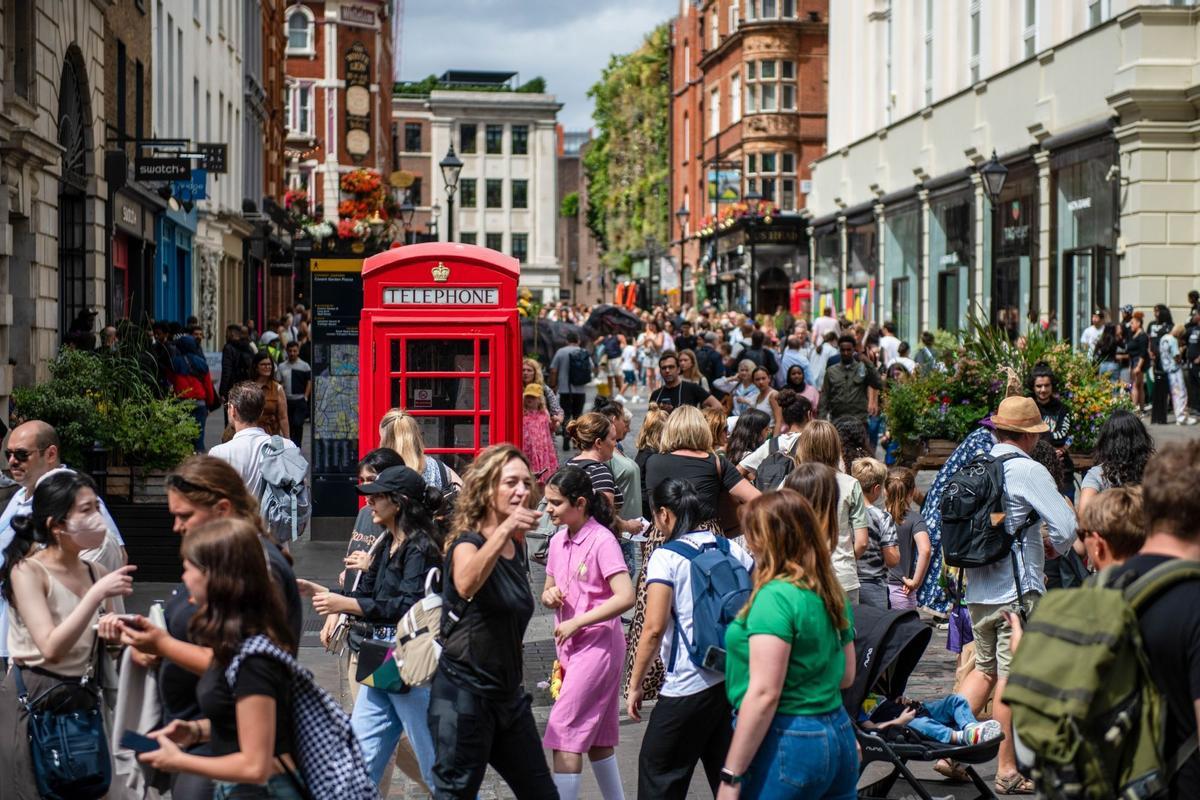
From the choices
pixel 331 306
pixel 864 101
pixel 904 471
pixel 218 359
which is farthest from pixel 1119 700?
pixel 864 101

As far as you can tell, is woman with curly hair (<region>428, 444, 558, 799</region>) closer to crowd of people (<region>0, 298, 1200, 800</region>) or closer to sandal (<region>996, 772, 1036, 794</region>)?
crowd of people (<region>0, 298, 1200, 800</region>)

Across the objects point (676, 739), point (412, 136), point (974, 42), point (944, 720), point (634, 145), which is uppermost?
point (412, 136)

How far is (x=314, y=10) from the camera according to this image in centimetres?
8181

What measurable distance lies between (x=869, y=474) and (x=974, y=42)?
28471 mm

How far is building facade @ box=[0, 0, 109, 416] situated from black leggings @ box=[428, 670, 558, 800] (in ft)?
46.2

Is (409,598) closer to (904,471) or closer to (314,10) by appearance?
(904,471)

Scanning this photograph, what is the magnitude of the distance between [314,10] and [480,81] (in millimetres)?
46832

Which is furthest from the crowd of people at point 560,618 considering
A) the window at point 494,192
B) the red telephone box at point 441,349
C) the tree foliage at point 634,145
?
the window at point 494,192

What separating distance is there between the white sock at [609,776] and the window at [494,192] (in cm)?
10636

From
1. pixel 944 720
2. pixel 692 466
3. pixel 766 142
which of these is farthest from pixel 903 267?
pixel 944 720

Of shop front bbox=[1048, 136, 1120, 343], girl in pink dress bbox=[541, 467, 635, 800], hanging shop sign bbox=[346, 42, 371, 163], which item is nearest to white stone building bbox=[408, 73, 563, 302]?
hanging shop sign bbox=[346, 42, 371, 163]

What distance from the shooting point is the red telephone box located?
44.9ft

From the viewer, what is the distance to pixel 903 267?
136ft

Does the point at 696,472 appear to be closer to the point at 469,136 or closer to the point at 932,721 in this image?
the point at 932,721
